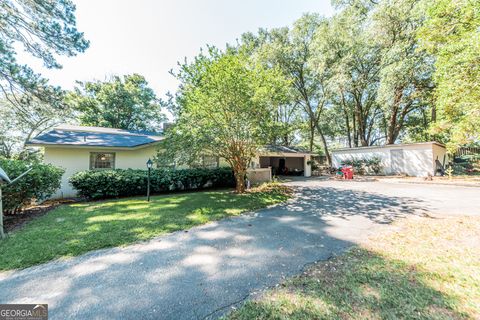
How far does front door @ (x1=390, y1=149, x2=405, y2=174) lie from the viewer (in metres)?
16.9

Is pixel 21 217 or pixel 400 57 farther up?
pixel 400 57

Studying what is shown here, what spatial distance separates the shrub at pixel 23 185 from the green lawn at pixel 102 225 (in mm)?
837

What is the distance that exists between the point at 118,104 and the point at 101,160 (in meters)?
15.3

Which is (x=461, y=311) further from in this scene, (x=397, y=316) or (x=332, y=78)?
A: (x=332, y=78)

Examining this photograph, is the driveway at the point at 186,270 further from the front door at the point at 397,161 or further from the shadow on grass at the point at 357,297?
the front door at the point at 397,161

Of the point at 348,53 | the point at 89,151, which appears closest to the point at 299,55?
the point at 348,53

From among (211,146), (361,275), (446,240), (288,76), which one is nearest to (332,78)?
(288,76)

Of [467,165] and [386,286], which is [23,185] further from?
[467,165]

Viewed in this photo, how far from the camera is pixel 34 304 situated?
2254 mm

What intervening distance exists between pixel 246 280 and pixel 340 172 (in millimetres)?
16395

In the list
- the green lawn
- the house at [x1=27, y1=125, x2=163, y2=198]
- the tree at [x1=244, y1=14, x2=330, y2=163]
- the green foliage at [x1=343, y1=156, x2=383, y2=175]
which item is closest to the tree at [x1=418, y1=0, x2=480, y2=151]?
the green foliage at [x1=343, y1=156, x2=383, y2=175]

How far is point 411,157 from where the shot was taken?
16422mm

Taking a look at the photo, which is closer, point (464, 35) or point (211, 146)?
point (464, 35)

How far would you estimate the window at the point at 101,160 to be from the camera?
9.98 metres
